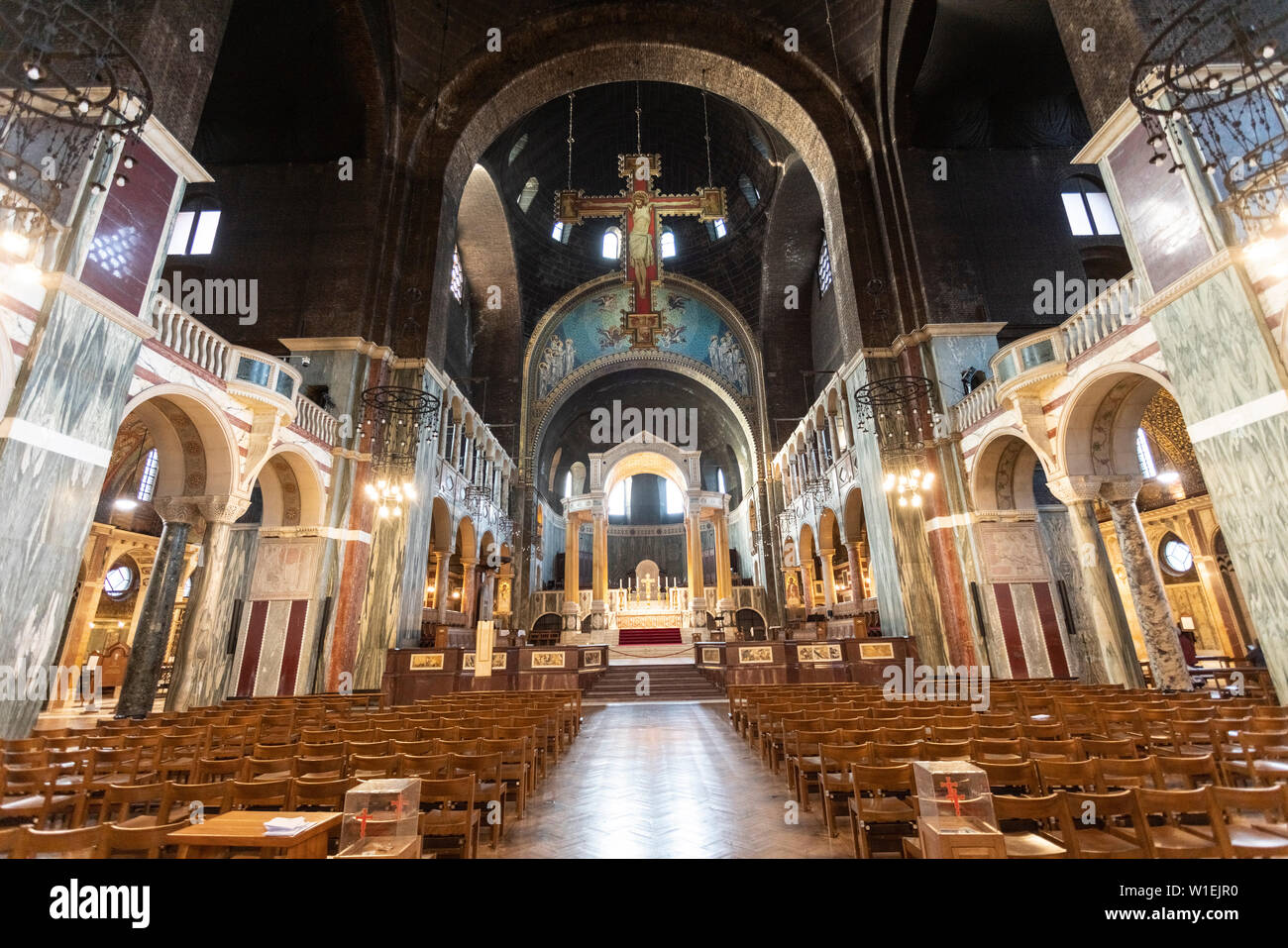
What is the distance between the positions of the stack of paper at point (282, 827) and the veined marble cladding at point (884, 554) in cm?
1271

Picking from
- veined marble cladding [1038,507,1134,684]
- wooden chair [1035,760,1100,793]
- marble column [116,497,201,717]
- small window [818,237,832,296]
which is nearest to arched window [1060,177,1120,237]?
small window [818,237,832,296]

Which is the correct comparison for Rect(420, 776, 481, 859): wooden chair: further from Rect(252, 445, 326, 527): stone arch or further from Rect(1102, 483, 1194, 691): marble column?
Rect(252, 445, 326, 527): stone arch

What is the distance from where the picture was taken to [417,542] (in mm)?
13945

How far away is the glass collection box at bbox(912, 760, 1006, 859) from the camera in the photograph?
2.60 m

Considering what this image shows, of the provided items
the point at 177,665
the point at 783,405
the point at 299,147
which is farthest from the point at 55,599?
the point at 783,405

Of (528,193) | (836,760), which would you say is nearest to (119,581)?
(528,193)

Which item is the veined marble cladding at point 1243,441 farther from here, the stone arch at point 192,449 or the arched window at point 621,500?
the arched window at point 621,500

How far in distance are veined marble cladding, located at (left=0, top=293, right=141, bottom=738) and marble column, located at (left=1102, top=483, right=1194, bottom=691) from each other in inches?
582

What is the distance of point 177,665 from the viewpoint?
1043 cm

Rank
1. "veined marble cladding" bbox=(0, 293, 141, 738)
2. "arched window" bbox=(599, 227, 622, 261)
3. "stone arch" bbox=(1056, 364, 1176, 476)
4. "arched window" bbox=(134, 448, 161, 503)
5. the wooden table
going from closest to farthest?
1. the wooden table
2. "veined marble cladding" bbox=(0, 293, 141, 738)
3. "stone arch" bbox=(1056, 364, 1176, 476)
4. "arched window" bbox=(134, 448, 161, 503)
5. "arched window" bbox=(599, 227, 622, 261)

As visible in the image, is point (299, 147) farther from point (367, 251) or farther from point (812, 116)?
point (812, 116)

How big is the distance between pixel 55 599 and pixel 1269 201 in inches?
602

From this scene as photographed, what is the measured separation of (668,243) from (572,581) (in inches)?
704
